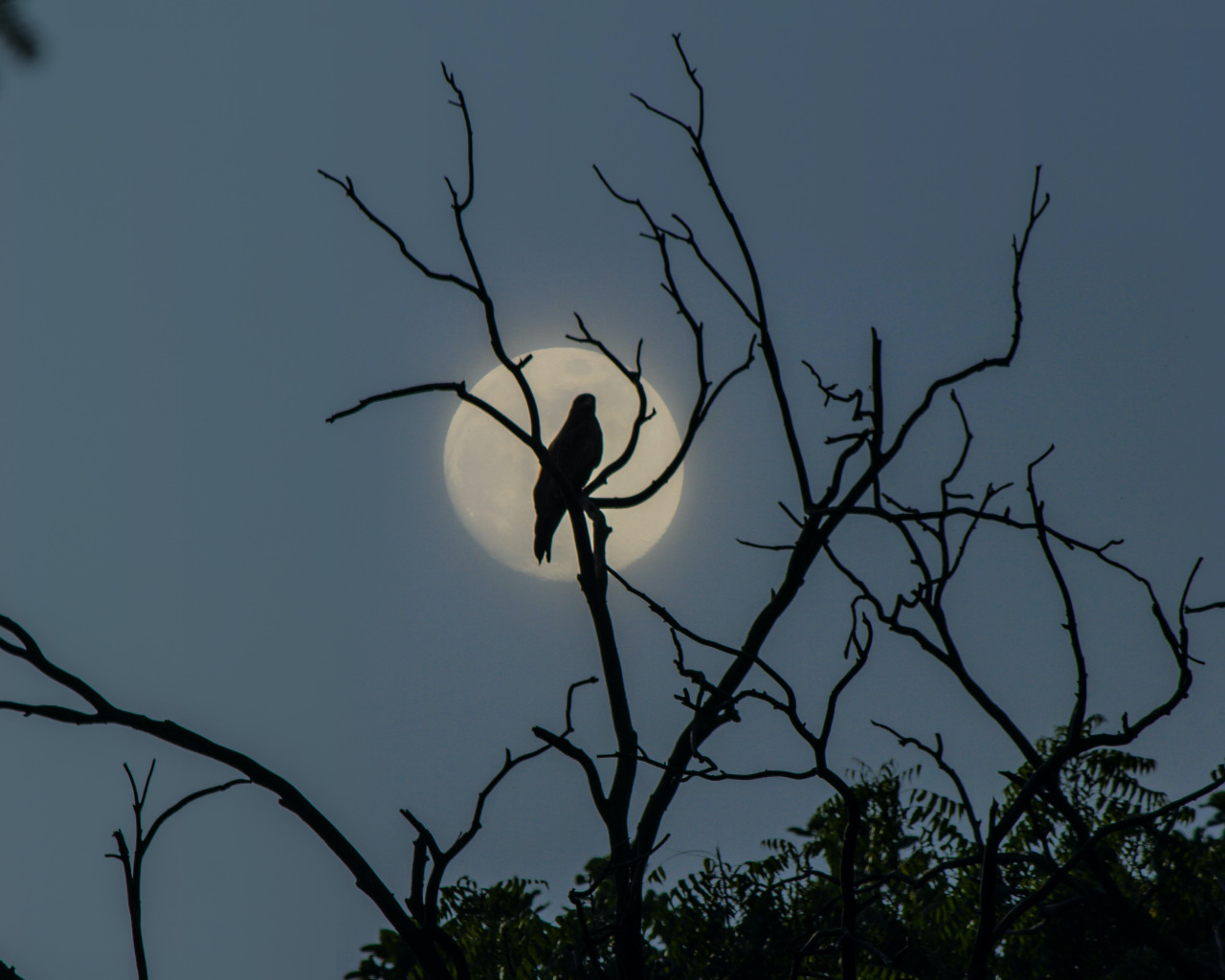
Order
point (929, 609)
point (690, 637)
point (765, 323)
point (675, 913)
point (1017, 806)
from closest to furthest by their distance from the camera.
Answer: point (1017, 806), point (690, 637), point (929, 609), point (765, 323), point (675, 913)

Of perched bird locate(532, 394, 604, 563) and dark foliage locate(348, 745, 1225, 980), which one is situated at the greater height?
perched bird locate(532, 394, 604, 563)

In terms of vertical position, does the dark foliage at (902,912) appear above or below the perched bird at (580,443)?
below

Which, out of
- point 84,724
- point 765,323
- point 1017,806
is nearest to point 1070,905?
point 1017,806

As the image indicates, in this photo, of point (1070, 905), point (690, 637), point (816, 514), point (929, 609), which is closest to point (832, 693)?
point (690, 637)

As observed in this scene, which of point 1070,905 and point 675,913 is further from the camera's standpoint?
point 675,913

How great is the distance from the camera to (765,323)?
4113 mm

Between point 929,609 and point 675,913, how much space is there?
938 cm

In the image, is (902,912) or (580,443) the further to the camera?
(902,912)

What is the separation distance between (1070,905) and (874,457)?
1.82 meters

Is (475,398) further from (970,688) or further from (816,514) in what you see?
(970,688)

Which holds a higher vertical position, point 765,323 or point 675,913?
point 675,913

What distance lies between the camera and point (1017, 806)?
9.60 ft

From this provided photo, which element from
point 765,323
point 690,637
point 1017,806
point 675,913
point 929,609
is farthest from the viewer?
point 675,913

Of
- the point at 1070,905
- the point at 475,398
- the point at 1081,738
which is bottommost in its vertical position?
the point at 1070,905
